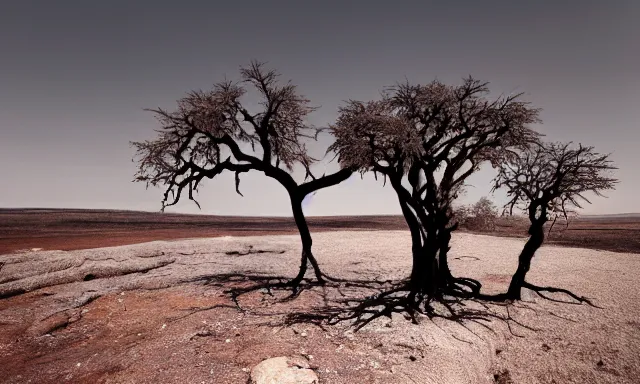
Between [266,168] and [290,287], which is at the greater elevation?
[266,168]

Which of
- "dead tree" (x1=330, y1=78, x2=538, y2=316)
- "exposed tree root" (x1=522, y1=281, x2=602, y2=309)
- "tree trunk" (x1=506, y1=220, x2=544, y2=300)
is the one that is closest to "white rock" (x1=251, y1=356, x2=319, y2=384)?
"dead tree" (x1=330, y1=78, x2=538, y2=316)

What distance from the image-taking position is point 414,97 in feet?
30.4

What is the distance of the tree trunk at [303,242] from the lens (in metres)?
9.80

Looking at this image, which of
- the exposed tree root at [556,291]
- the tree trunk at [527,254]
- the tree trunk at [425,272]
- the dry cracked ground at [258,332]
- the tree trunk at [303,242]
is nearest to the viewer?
the dry cracked ground at [258,332]

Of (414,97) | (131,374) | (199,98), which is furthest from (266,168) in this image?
(131,374)

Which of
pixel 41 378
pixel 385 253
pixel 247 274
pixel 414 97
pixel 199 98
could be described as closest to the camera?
pixel 41 378

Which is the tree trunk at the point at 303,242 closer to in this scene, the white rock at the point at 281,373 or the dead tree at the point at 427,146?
the dead tree at the point at 427,146

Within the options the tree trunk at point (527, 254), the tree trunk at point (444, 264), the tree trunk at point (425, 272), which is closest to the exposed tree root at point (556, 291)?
the tree trunk at point (527, 254)

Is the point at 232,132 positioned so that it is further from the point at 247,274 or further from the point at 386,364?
the point at 386,364

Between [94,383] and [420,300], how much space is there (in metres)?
6.37

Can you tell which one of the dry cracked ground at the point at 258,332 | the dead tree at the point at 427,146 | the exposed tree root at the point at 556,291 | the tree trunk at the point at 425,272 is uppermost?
the dead tree at the point at 427,146

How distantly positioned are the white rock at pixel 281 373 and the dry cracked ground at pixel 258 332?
0.18 m

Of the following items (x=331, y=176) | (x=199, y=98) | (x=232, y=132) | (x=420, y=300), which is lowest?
(x=420, y=300)

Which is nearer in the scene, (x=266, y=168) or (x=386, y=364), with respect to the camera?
(x=386, y=364)
